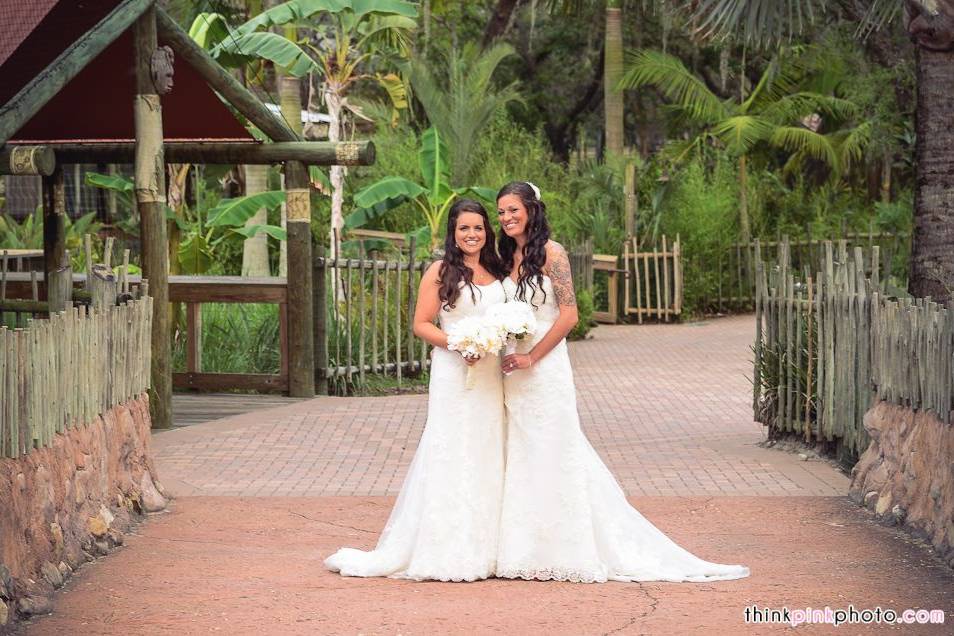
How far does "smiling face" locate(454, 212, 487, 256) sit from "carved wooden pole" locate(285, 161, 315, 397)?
300 inches

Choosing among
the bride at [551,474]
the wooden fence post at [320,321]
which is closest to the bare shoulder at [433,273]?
the bride at [551,474]

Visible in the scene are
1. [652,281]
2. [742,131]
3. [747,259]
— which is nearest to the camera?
[652,281]

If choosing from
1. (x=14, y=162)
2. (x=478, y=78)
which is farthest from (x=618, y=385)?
(x=478, y=78)

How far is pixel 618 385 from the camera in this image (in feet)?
52.3

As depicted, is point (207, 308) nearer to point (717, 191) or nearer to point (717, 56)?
point (717, 191)

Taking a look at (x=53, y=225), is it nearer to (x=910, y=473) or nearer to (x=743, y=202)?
(x=910, y=473)

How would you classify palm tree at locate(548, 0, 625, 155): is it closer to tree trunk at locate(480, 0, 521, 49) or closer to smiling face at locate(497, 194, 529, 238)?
tree trunk at locate(480, 0, 521, 49)

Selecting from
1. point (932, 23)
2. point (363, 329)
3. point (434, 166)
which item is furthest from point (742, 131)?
point (932, 23)

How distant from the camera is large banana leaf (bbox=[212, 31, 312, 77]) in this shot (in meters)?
17.2

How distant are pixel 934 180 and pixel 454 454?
19.7 feet

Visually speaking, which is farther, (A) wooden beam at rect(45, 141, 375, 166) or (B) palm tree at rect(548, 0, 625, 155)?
(B) palm tree at rect(548, 0, 625, 155)

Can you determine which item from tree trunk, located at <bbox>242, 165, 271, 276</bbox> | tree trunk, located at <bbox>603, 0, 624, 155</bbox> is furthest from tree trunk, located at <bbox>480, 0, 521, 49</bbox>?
tree trunk, located at <bbox>242, 165, 271, 276</bbox>

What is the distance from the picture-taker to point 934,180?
37.6ft

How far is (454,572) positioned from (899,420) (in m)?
2.95
